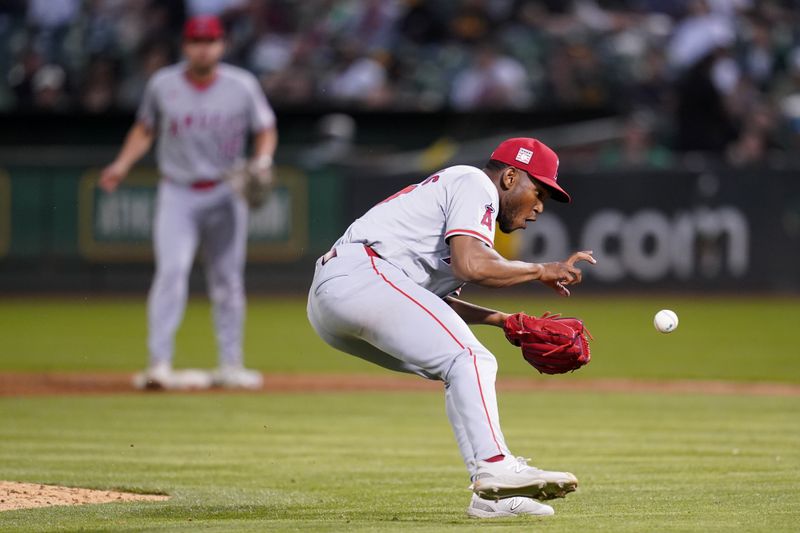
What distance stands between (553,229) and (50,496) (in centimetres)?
1226

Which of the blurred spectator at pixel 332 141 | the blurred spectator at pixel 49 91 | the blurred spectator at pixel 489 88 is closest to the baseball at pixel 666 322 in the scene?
the blurred spectator at pixel 332 141

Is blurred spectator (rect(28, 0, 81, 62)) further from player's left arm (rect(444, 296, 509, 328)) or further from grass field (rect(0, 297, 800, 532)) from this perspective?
player's left arm (rect(444, 296, 509, 328))

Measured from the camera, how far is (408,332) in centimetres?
523

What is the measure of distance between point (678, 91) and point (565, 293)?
1407 cm

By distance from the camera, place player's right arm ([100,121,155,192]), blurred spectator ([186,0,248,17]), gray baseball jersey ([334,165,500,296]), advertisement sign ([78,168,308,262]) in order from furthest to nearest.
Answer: blurred spectator ([186,0,248,17]) < advertisement sign ([78,168,308,262]) < player's right arm ([100,121,155,192]) < gray baseball jersey ([334,165,500,296])

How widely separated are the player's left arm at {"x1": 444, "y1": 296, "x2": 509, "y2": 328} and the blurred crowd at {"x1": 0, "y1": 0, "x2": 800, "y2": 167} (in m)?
12.7

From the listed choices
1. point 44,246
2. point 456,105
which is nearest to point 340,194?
point 456,105

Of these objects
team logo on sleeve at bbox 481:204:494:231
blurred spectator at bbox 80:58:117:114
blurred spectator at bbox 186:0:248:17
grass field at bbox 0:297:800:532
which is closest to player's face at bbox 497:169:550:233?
team logo on sleeve at bbox 481:204:494:231

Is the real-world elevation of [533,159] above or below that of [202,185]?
above

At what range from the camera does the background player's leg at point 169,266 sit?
10.1 metres

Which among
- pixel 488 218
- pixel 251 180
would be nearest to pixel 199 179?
pixel 251 180

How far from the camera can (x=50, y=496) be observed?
6.05 m

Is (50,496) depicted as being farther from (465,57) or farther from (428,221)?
(465,57)

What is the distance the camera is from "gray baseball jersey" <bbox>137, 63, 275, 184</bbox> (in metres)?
10.2
